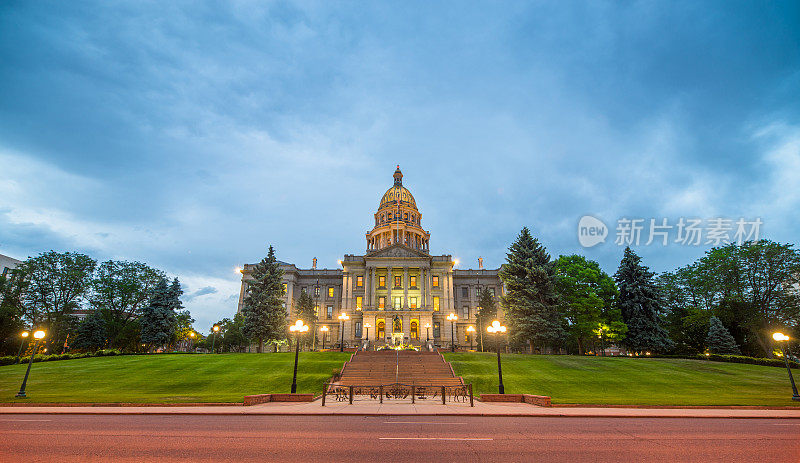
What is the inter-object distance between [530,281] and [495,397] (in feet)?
81.1

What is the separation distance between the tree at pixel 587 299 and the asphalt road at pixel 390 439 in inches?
1169

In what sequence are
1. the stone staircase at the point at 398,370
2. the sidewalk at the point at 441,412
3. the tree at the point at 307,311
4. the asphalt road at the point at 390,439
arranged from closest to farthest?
the asphalt road at the point at 390,439 < the sidewalk at the point at 441,412 < the stone staircase at the point at 398,370 < the tree at the point at 307,311

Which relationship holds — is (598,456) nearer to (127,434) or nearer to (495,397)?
(127,434)

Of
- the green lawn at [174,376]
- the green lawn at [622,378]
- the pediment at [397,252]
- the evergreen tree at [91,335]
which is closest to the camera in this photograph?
the green lawn at [622,378]

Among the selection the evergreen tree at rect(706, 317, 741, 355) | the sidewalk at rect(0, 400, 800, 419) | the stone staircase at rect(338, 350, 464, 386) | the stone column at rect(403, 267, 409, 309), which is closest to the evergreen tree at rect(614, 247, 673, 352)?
the evergreen tree at rect(706, 317, 741, 355)

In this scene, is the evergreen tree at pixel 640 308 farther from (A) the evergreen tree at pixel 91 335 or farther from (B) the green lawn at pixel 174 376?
(A) the evergreen tree at pixel 91 335

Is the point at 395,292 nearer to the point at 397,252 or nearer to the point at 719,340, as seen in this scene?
the point at 397,252

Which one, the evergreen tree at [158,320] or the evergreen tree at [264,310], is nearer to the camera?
the evergreen tree at [264,310]

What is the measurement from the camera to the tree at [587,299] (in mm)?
42844

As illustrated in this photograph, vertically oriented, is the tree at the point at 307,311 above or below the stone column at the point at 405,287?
below

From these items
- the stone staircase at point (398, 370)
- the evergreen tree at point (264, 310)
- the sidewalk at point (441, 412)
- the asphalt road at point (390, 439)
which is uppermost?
the evergreen tree at point (264, 310)

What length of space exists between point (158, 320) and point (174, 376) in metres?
25.4

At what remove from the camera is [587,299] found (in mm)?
42844

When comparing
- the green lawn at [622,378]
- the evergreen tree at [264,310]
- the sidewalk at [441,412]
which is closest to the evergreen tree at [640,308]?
the green lawn at [622,378]
